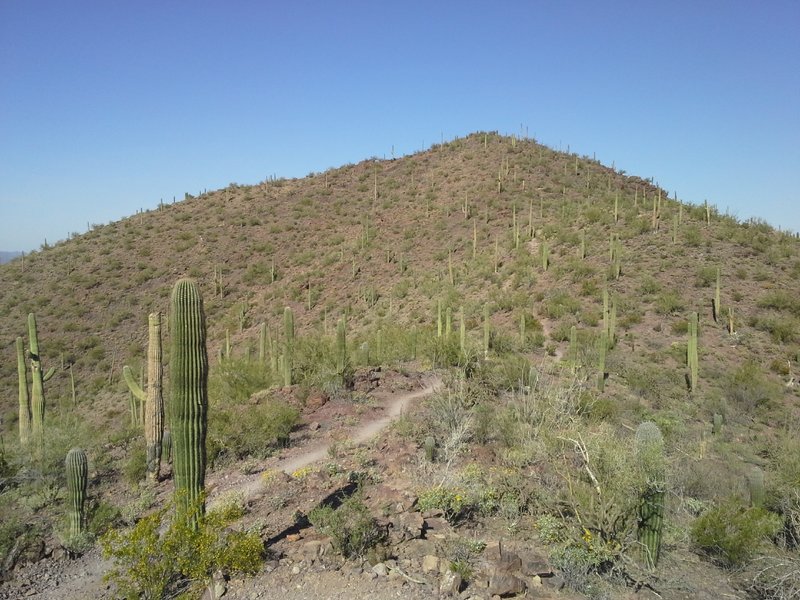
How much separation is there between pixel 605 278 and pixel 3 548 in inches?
870

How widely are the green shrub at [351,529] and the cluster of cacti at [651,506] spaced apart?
3.17 metres

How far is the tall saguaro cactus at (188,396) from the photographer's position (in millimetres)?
7009

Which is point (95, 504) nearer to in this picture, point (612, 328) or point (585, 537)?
point (585, 537)

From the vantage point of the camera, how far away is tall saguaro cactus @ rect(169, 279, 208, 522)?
23.0ft

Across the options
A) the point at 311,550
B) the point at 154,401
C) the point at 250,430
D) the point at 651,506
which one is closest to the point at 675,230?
the point at 250,430

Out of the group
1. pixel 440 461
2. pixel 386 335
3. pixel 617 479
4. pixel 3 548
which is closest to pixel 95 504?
pixel 3 548

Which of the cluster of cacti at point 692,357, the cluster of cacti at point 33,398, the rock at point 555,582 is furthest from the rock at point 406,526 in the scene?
the cluster of cacti at point 692,357

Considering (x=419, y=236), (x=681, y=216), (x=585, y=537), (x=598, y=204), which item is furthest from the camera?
(x=419, y=236)

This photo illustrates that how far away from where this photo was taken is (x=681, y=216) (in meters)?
27.5

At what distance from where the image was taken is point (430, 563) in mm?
6457

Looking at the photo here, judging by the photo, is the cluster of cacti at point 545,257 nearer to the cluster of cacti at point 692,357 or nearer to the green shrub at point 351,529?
the cluster of cacti at point 692,357

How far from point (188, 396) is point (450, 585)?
3981 millimetres

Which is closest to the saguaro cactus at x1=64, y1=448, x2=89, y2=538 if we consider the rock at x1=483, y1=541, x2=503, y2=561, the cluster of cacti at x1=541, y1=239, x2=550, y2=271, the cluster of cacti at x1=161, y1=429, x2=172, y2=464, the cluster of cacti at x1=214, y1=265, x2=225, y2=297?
the cluster of cacti at x1=161, y1=429, x2=172, y2=464

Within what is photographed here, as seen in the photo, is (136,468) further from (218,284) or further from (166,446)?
(218,284)
